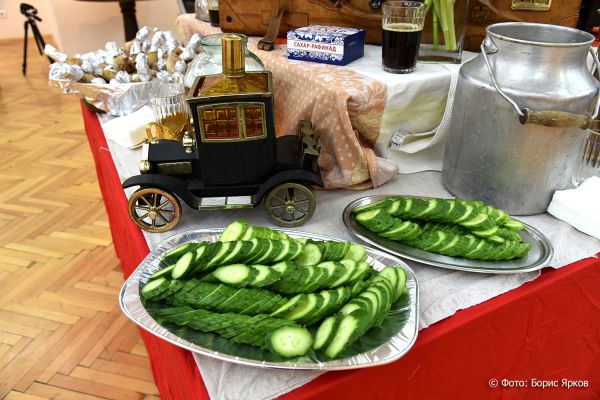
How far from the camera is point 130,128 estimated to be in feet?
3.58

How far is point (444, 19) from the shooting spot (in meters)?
0.99

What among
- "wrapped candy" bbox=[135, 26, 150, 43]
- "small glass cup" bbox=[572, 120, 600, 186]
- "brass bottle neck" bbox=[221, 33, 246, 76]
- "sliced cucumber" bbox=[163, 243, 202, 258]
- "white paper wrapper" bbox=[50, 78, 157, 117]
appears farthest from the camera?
"wrapped candy" bbox=[135, 26, 150, 43]

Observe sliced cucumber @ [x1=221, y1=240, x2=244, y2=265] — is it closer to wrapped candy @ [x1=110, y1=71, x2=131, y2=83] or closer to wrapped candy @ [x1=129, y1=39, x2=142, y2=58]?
wrapped candy @ [x1=110, y1=71, x2=131, y2=83]

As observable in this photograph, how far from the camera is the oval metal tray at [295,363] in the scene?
523mm

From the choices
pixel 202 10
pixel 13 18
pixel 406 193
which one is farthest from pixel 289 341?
pixel 13 18

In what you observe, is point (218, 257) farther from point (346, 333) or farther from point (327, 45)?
point (327, 45)

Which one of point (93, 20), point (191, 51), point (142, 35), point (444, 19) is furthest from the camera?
point (93, 20)

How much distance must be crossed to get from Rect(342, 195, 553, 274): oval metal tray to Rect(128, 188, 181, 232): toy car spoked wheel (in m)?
0.30

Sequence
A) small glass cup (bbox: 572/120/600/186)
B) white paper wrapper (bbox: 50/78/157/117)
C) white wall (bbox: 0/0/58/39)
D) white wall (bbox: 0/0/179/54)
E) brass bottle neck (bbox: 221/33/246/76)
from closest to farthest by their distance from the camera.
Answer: brass bottle neck (bbox: 221/33/246/76)
small glass cup (bbox: 572/120/600/186)
white paper wrapper (bbox: 50/78/157/117)
white wall (bbox: 0/0/179/54)
white wall (bbox: 0/0/58/39)

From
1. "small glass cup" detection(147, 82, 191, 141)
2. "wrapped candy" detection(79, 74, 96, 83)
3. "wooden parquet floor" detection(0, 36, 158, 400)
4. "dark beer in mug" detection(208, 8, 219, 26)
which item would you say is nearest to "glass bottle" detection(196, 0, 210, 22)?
"dark beer in mug" detection(208, 8, 219, 26)

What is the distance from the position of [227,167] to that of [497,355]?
0.54 metres

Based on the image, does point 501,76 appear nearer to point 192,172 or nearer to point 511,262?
point 511,262

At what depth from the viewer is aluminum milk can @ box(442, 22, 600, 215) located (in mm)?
757

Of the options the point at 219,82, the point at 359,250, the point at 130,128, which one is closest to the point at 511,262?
the point at 359,250
